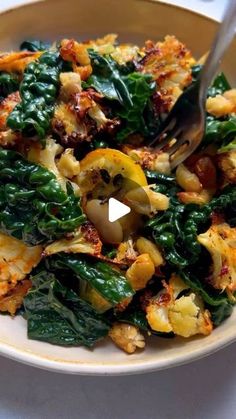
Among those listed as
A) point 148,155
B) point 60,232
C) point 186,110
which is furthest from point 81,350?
point 186,110

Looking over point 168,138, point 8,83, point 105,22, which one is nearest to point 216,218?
point 168,138

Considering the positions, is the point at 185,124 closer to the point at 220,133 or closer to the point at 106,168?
the point at 220,133

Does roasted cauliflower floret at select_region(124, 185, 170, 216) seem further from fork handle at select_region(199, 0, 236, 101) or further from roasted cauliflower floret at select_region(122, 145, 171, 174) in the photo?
fork handle at select_region(199, 0, 236, 101)

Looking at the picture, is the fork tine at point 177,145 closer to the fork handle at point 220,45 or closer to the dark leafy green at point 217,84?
the fork handle at point 220,45

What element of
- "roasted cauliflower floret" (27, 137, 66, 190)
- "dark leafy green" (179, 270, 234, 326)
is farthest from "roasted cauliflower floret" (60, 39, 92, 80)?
"dark leafy green" (179, 270, 234, 326)

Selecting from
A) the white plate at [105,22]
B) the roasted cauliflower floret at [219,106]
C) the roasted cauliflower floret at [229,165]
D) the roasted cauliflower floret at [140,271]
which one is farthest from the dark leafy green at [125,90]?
the roasted cauliflower floret at [140,271]

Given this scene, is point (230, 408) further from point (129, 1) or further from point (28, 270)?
point (129, 1)
